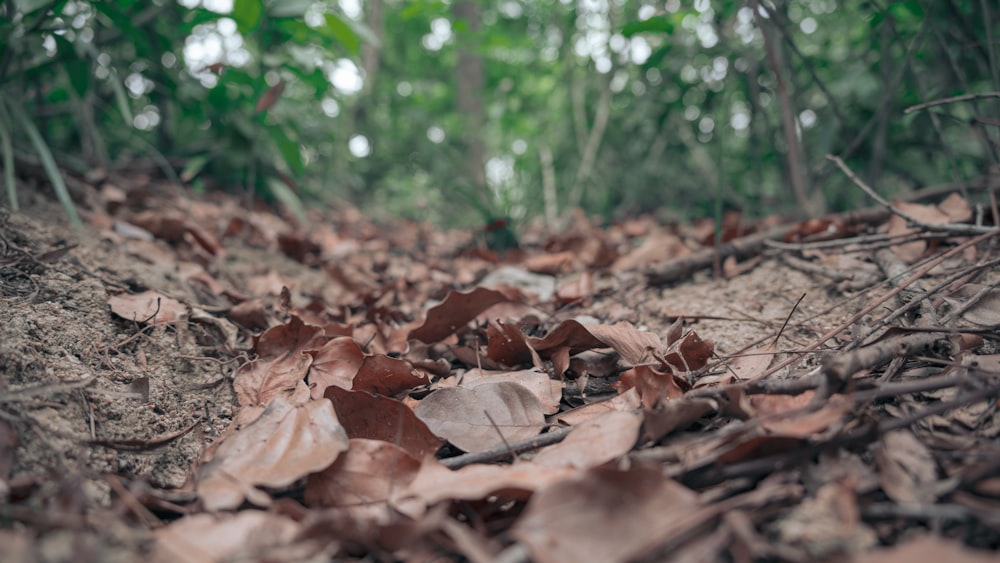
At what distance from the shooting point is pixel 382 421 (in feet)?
3.01

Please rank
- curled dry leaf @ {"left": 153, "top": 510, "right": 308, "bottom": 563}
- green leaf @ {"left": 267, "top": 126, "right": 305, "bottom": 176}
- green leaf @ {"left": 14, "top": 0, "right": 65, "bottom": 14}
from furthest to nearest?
1. green leaf @ {"left": 267, "top": 126, "right": 305, "bottom": 176}
2. green leaf @ {"left": 14, "top": 0, "right": 65, "bottom": 14}
3. curled dry leaf @ {"left": 153, "top": 510, "right": 308, "bottom": 563}

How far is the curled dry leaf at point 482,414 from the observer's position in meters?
0.91

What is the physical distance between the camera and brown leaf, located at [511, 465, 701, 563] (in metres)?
0.58

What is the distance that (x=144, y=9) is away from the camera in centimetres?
234

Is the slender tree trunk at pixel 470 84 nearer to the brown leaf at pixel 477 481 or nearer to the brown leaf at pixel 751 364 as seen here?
the brown leaf at pixel 751 364

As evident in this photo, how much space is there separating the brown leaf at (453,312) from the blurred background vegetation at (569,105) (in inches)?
31.2

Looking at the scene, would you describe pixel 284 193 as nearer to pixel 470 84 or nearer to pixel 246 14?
pixel 246 14

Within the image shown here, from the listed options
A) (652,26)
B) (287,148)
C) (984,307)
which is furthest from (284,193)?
(984,307)

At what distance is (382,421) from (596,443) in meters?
0.35

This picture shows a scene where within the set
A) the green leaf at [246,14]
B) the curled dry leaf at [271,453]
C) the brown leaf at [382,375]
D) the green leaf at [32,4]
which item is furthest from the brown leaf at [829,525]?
the green leaf at [246,14]

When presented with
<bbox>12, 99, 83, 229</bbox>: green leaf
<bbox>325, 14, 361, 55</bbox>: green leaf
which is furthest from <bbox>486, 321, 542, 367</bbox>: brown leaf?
<bbox>325, 14, 361, 55</bbox>: green leaf

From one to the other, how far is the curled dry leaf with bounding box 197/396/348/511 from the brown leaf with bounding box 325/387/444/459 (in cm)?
4

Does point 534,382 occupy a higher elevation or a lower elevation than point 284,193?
lower

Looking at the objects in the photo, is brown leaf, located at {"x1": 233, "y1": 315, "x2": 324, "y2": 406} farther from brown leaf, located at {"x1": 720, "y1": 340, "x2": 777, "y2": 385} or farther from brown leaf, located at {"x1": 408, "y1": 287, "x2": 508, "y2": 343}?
brown leaf, located at {"x1": 720, "y1": 340, "x2": 777, "y2": 385}
